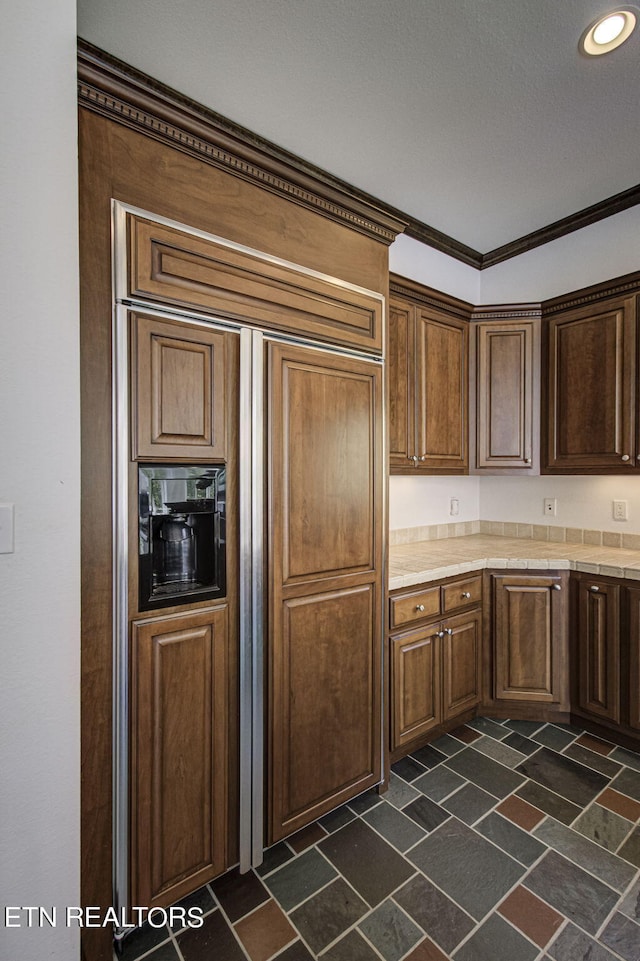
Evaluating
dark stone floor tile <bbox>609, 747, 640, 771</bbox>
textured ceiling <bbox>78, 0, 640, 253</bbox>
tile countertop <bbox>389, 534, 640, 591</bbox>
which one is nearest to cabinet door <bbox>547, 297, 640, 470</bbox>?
tile countertop <bbox>389, 534, 640, 591</bbox>

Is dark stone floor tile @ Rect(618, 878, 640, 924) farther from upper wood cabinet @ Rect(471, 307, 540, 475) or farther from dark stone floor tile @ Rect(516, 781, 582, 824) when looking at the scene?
upper wood cabinet @ Rect(471, 307, 540, 475)

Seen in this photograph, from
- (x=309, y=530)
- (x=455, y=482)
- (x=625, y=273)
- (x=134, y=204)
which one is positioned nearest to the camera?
(x=134, y=204)

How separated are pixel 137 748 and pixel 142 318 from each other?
1.24 metres

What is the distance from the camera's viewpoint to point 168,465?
4.48 ft

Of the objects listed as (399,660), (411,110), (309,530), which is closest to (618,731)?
(399,660)

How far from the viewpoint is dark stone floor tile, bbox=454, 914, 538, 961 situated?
1300mm

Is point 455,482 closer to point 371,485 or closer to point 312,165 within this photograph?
point 371,485

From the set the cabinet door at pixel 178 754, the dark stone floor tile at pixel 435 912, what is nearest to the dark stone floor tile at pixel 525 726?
the dark stone floor tile at pixel 435 912

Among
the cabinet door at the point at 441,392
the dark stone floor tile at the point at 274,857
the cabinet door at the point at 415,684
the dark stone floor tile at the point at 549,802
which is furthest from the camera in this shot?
the cabinet door at the point at 441,392

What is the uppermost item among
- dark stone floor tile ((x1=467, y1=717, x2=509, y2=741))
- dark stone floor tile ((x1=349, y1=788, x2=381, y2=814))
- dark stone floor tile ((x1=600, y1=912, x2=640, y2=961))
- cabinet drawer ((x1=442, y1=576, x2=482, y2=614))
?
cabinet drawer ((x1=442, y1=576, x2=482, y2=614))

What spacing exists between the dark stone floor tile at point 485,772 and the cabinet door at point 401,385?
1.47m

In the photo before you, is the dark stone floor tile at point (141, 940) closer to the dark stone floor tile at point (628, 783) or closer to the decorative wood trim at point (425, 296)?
the dark stone floor tile at point (628, 783)

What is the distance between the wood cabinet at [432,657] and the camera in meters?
2.08

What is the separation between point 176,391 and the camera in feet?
4.49
